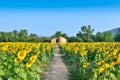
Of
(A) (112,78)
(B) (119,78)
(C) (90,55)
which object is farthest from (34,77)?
(C) (90,55)

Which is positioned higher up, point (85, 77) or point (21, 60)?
point (21, 60)

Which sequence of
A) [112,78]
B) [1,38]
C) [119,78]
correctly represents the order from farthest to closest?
1. [1,38]
2. [119,78]
3. [112,78]

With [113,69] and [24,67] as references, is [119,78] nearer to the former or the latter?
[113,69]

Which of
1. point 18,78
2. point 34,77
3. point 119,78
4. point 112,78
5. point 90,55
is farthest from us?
point 90,55

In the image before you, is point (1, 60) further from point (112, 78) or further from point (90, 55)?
point (90, 55)

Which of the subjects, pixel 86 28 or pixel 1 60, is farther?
pixel 86 28

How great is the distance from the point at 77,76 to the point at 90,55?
10.5 meters

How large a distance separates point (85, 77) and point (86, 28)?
116m

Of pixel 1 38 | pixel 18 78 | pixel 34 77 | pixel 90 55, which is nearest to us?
pixel 18 78

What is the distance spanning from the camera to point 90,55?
23.7 meters

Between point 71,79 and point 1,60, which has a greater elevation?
point 1,60

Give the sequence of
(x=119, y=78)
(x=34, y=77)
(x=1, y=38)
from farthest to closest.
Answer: (x=1, y=38) < (x=119, y=78) < (x=34, y=77)

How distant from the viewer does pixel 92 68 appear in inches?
422

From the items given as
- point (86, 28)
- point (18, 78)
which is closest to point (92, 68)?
point (18, 78)
